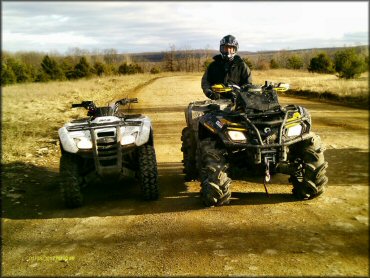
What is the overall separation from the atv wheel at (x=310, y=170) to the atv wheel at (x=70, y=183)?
3246 millimetres

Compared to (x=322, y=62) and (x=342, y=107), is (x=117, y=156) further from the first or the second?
(x=322, y=62)

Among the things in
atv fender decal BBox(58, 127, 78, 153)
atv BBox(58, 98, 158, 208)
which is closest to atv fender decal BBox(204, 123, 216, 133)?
atv BBox(58, 98, 158, 208)

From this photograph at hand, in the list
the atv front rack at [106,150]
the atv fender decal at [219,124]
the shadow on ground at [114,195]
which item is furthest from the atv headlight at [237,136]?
the atv front rack at [106,150]

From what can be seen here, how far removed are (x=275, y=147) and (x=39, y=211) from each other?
3739mm

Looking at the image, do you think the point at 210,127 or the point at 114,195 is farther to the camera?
the point at 114,195

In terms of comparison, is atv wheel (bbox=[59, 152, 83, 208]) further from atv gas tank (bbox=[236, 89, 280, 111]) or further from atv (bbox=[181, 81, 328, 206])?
atv gas tank (bbox=[236, 89, 280, 111])

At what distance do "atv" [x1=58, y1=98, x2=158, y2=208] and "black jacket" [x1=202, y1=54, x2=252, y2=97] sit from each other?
1.76m

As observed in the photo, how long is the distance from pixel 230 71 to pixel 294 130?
2245 mm

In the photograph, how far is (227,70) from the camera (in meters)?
7.36

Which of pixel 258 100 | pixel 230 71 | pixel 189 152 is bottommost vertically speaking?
pixel 189 152

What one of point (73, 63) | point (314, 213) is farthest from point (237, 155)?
point (73, 63)

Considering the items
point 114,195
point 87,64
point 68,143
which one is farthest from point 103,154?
point 87,64

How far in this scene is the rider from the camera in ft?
23.7

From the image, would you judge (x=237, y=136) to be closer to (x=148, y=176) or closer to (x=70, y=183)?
(x=148, y=176)
